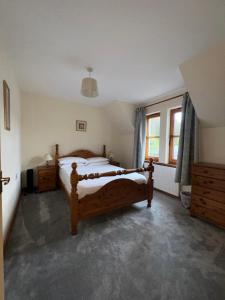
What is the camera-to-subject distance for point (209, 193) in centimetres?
223

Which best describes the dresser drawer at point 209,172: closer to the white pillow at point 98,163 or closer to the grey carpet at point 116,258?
the grey carpet at point 116,258

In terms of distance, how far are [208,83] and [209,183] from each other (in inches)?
60.1

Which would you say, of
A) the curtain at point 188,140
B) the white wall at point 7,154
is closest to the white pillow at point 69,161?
the white wall at point 7,154

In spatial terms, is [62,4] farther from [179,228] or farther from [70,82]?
[179,228]

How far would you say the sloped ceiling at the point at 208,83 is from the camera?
183 cm

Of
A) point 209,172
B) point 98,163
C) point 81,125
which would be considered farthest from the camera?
point 81,125

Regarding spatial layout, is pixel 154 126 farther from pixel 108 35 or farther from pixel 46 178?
pixel 46 178

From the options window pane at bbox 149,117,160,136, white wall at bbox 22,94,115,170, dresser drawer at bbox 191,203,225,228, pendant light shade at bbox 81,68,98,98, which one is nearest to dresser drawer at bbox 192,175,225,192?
dresser drawer at bbox 191,203,225,228

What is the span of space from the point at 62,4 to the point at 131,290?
258 cm

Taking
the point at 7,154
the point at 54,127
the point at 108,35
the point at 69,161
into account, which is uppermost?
the point at 108,35

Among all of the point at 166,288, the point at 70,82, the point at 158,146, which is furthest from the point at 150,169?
the point at 70,82

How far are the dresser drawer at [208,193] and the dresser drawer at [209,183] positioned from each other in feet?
0.17

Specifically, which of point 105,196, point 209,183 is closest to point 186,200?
point 209,183

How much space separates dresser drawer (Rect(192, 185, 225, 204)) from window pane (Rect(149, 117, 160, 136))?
1.82 metres
